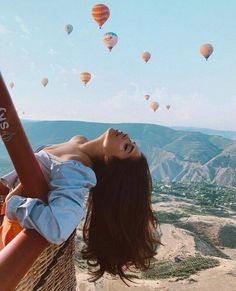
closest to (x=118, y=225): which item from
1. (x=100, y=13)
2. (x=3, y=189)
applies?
(x=3, y=189)

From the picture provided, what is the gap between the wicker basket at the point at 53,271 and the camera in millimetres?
1608

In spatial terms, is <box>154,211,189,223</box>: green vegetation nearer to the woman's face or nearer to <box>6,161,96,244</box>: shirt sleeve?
the woman's face

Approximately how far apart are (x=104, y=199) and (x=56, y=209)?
0.61m

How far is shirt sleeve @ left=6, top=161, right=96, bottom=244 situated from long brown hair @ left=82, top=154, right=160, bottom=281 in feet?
1.14

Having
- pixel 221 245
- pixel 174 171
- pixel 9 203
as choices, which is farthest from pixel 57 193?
pixel 174 171

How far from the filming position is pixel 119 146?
2.42 meters

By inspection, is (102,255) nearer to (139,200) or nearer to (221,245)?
(139,200)

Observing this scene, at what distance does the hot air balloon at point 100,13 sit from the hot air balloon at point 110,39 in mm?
4123

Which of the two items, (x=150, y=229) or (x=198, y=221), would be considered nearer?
(x=150, y=229)

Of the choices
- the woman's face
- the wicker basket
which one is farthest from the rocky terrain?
the woman's face

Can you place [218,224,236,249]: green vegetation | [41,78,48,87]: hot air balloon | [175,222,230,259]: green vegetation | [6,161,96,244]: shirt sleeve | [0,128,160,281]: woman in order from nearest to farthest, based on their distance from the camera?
1. [6,161,96,244]: shirt sleeve
2. [0,128,160,281]: woman
3. [175,222,230,259]: green vegetation
4. [218,224,236,249]: green vegetation
5. [41,78,48,87]: hot air balloon

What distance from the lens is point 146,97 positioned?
54.6 m

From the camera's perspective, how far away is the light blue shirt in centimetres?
161

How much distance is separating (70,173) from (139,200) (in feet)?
1.59
